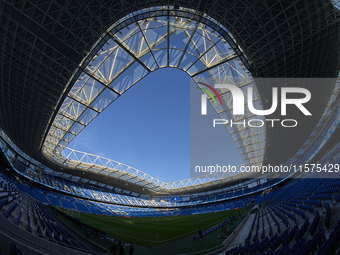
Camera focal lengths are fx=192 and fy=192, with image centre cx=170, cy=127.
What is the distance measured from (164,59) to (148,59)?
244 centimetres

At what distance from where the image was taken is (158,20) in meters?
19.5

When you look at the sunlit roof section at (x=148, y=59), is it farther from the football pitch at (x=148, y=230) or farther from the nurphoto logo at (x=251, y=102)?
the football pitch at (x=148, y=230)

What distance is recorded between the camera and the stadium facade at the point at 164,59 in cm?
1582

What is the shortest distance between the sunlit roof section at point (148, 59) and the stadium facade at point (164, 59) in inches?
4.8

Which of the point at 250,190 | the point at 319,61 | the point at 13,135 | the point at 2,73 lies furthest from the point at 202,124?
the point at 250,190

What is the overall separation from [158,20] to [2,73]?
16.6 metres

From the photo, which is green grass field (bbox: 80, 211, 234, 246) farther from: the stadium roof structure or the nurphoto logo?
the nurphoto logo

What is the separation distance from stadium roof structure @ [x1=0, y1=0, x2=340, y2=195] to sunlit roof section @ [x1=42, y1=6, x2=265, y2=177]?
0.12 m

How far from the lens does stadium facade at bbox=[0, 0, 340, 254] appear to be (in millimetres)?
15820

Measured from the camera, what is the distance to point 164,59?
25766 millimetres

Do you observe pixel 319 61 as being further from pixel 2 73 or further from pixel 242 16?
pixel 2 73

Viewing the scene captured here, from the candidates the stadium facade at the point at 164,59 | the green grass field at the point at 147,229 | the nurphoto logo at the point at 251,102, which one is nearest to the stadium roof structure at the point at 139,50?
the stadium facade at the point at 164,59

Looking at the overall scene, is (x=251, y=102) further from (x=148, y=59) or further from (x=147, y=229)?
(x=147, y=229)

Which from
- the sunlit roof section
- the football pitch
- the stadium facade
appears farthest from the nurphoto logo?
the football pitch
